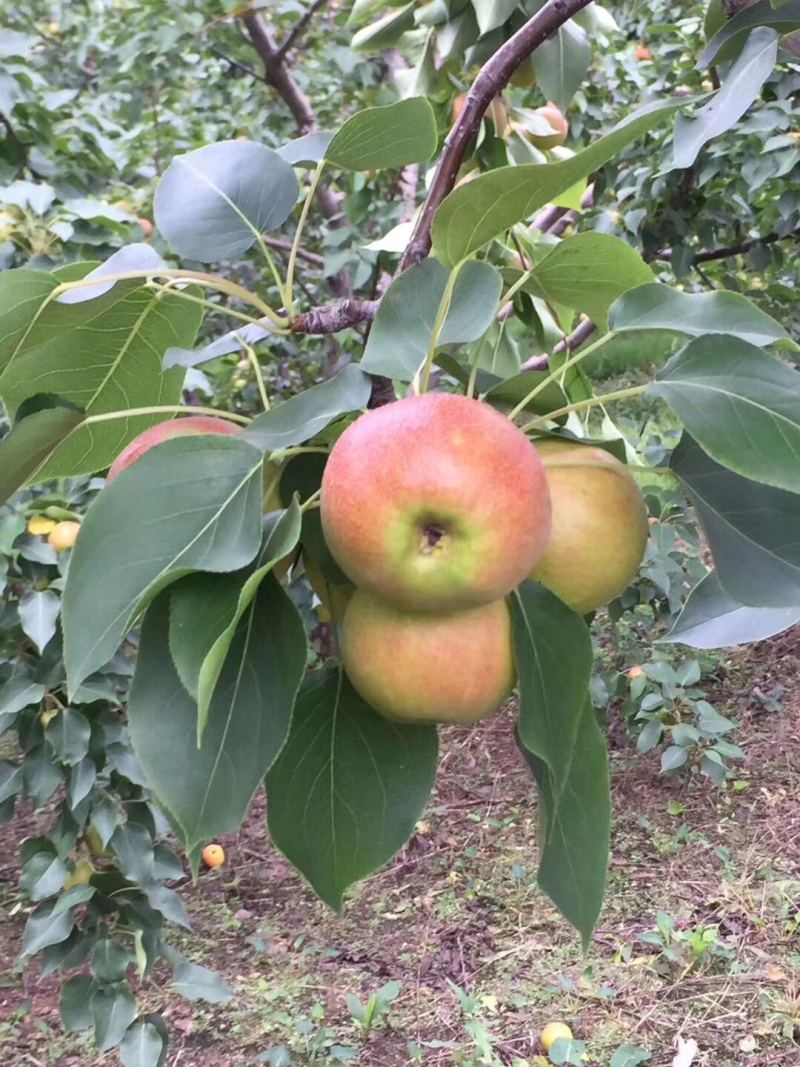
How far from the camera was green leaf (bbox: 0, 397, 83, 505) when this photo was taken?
45 cm

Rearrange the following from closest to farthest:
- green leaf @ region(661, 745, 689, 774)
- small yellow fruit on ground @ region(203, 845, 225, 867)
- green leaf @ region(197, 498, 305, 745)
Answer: green leaf @ region(197, 498, 305, 745) < green leaf @ region(661, 745, 689, 774) < small yellow fruit on ground @ region(203, 845, 225, 867)

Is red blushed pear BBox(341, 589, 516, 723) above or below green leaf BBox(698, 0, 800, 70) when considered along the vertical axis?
below

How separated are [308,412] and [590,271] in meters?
0.21

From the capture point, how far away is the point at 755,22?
0.65 meters

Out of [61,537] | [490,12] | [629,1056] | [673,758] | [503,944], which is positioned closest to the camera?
[490,12]

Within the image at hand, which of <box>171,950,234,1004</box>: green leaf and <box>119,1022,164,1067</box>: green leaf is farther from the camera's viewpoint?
<box>171,950,234,1004</box>: green leaf

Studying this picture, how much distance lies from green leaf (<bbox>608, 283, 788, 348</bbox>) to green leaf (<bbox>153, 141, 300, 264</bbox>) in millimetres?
258

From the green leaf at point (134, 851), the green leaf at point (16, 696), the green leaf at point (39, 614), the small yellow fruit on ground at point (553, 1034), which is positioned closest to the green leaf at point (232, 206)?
the green leaf at point (39, 614)

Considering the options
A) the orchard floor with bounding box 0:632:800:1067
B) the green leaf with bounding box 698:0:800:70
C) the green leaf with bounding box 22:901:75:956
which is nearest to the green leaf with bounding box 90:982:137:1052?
the green leaf with bounding box 22:901:75:956

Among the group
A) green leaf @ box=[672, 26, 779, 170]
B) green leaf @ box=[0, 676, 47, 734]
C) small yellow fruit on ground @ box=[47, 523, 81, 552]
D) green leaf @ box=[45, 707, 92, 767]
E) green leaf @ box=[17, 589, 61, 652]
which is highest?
green leaf @ box=[672, 26, 779, 170]

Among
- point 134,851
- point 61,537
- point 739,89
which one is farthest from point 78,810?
point 739,89

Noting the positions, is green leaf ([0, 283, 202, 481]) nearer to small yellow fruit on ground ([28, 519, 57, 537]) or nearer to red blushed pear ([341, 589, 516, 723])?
red blushed pear ([341, 589, 516, 723])

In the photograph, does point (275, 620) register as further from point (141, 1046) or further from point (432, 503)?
point (141, 1046)

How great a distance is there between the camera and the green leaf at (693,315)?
0.44 meters
